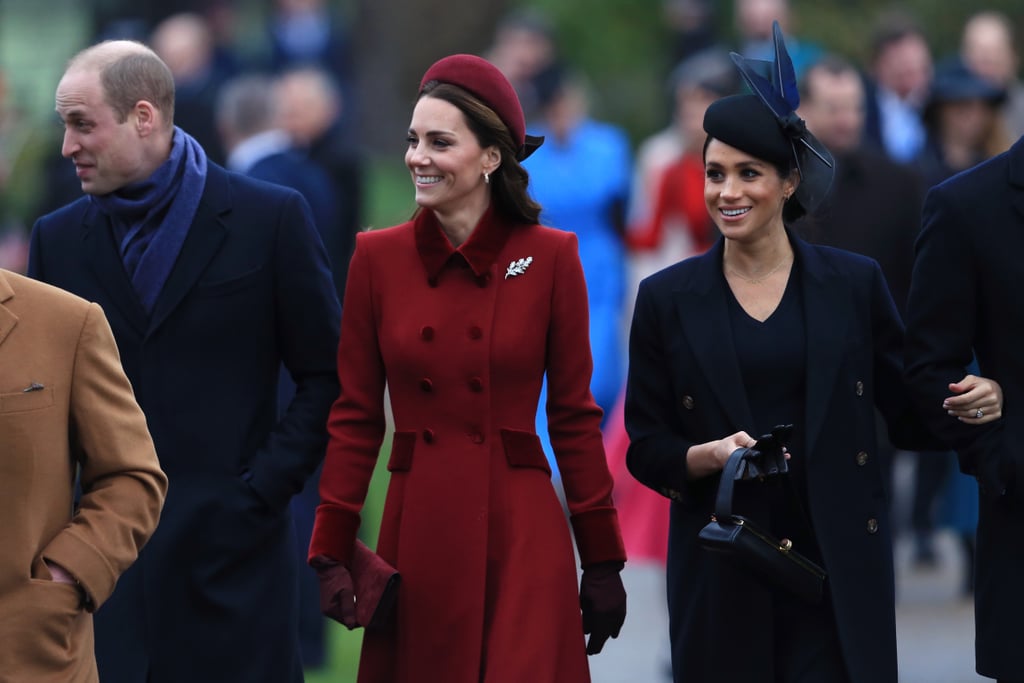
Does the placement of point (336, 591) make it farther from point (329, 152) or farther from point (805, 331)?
point (329, 152)

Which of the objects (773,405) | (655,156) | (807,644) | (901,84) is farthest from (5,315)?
(901,84)

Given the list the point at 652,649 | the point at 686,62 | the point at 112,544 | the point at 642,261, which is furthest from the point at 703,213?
the point at 686,62

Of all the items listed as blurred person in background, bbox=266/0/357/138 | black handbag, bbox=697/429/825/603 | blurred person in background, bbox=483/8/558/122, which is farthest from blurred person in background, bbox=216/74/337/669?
blurred person in background, bbox=266/0/357/138

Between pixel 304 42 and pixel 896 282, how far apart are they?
447 inches

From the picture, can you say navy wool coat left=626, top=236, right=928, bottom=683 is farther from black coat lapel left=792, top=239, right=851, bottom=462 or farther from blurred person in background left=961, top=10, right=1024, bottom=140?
blurred person in background left=961, top=10, right=1024, bottom=140

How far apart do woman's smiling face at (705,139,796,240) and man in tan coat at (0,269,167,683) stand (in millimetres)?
1738

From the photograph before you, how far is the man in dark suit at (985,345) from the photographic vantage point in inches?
240

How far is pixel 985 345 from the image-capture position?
623cm

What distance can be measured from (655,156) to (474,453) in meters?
9.67

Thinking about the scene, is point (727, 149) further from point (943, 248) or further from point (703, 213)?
point (703, 213)

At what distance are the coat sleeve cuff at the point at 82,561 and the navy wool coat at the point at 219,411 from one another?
40.4 inches

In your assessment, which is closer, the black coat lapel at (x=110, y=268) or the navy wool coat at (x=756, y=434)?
the navy wool coat at (x=756, y=434)

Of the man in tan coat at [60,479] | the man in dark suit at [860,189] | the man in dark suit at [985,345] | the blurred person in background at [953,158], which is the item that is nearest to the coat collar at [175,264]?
the man in tan coat at [60,479]

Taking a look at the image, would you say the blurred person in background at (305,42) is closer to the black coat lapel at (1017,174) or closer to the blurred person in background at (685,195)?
the blurred person in background at (685,195)
